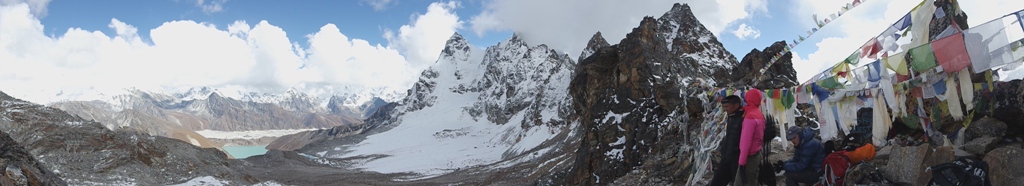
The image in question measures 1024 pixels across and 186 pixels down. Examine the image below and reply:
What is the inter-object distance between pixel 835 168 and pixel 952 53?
7.69 feet

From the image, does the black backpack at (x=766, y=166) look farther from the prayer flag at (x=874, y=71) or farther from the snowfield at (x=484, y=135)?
the snowfield at (x=484, y=135)

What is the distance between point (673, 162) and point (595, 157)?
408 inches

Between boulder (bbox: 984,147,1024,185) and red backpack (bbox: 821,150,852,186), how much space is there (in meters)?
1.78

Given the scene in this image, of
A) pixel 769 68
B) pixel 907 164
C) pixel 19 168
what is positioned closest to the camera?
pixel 907 164

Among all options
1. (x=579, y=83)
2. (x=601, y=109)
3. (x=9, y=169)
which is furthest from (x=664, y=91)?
(x=9, y=169)

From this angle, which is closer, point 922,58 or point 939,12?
point 922,58

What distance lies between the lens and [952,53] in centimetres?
762

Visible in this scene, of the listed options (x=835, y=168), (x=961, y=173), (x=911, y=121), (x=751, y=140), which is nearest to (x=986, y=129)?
(x=911, y=121)

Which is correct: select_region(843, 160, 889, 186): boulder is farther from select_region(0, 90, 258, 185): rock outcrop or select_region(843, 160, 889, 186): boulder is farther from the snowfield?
the snowfield

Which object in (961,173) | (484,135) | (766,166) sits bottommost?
(961,173)

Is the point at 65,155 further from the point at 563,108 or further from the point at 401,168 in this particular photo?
the point at 563,108

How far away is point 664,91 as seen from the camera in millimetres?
24422

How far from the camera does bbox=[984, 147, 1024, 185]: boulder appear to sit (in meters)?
5.51

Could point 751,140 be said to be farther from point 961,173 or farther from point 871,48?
point 871,48
